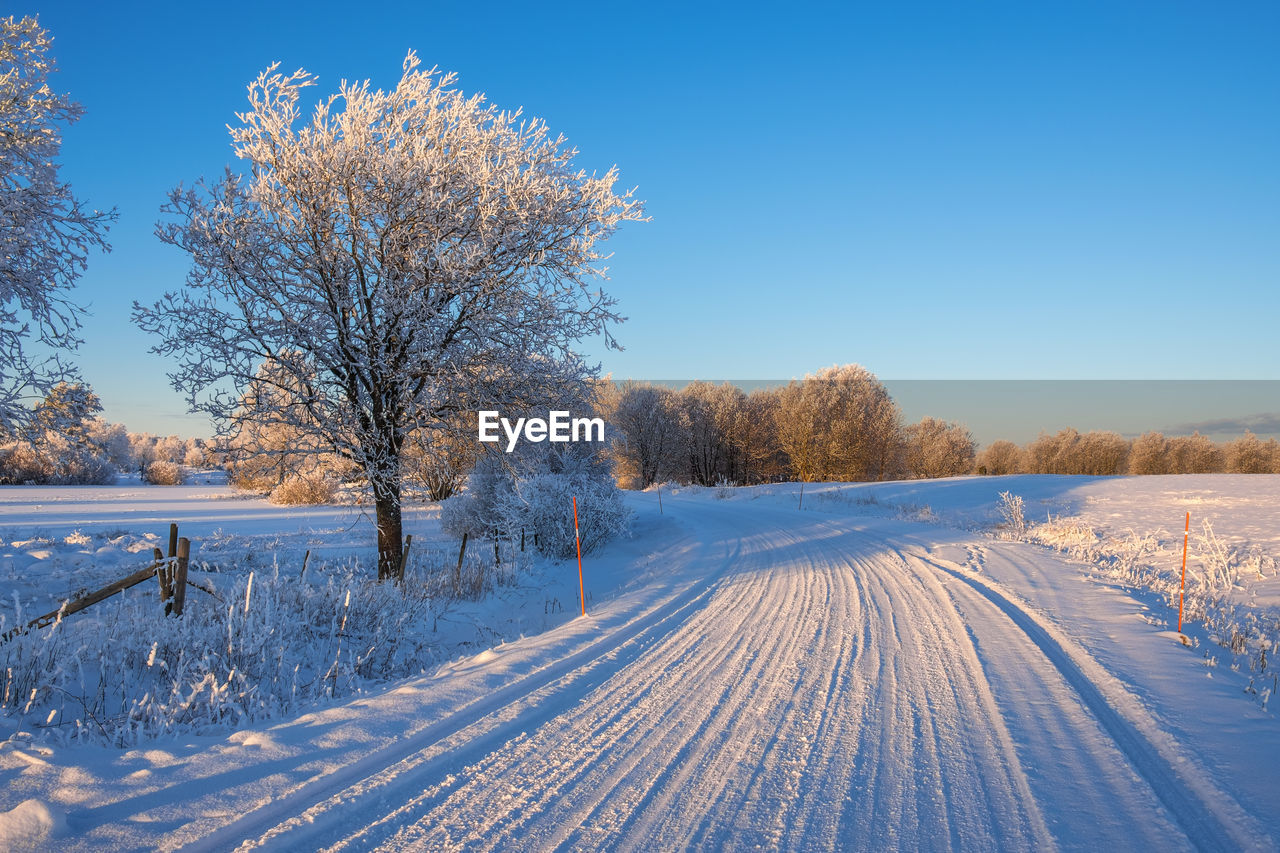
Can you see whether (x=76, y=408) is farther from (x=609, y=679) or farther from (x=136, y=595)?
(x=609, y=679)

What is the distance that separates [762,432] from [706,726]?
170 ft

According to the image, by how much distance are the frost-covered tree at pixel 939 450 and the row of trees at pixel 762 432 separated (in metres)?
2.75

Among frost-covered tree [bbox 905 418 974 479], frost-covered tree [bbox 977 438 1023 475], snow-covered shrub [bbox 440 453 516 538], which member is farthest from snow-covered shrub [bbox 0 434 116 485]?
frost-covered tree [bbox 977 438 1023 475]

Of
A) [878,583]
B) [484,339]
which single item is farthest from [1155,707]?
[484,339]

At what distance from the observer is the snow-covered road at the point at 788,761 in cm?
311

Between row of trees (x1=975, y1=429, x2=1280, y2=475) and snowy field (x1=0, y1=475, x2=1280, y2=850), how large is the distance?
62.8m

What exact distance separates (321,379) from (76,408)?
10.0 ft

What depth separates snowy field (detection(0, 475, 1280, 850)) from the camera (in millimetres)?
3170

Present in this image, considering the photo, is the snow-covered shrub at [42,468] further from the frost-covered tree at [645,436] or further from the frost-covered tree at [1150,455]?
the frost-covered tree at [1150,455]

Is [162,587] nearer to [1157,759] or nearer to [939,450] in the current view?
[1157,759]

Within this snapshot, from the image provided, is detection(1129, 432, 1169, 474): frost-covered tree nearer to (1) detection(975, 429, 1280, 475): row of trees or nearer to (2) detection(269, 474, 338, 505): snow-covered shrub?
(1) detection(975, 429, 1280, 475): row of trees

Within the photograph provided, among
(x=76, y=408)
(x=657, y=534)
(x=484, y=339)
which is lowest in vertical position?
(x=657, y=534)

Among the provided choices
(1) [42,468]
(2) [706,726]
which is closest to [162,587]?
(2) [706,726]

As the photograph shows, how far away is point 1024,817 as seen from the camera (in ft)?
10.6
